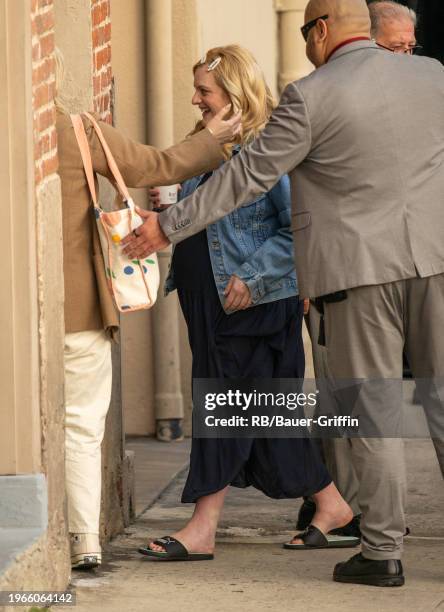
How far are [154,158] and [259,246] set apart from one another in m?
0.63

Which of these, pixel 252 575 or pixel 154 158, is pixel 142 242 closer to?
pixel 154 158

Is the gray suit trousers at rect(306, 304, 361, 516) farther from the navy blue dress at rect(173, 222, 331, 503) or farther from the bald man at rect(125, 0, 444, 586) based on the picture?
the bald man at rect(125, 0, 444, 586)

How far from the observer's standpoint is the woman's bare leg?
565 centimetres

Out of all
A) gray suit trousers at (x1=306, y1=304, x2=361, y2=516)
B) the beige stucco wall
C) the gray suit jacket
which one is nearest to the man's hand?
the gray suit jacket

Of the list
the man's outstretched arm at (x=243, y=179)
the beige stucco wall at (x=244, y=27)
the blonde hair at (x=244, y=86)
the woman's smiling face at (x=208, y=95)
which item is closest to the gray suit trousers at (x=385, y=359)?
the man's outstretched arm at (x=243, y=179)

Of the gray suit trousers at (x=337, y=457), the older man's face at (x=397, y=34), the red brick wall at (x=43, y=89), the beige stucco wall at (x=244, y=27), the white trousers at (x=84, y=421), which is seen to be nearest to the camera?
the red brick wall at (x=43, y=89)

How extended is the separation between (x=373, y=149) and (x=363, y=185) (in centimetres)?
13

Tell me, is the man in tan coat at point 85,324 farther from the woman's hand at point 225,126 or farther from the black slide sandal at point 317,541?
the black slide sandal at point 317,541

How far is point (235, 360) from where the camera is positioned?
5.76 metres

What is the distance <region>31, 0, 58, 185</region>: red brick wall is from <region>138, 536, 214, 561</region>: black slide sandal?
5.10 ft

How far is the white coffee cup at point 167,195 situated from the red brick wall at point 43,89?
81.0 inches

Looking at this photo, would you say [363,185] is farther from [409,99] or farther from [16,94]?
[16,94]

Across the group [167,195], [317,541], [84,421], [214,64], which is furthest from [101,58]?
[317,541]

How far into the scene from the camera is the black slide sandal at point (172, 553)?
18.3ft
